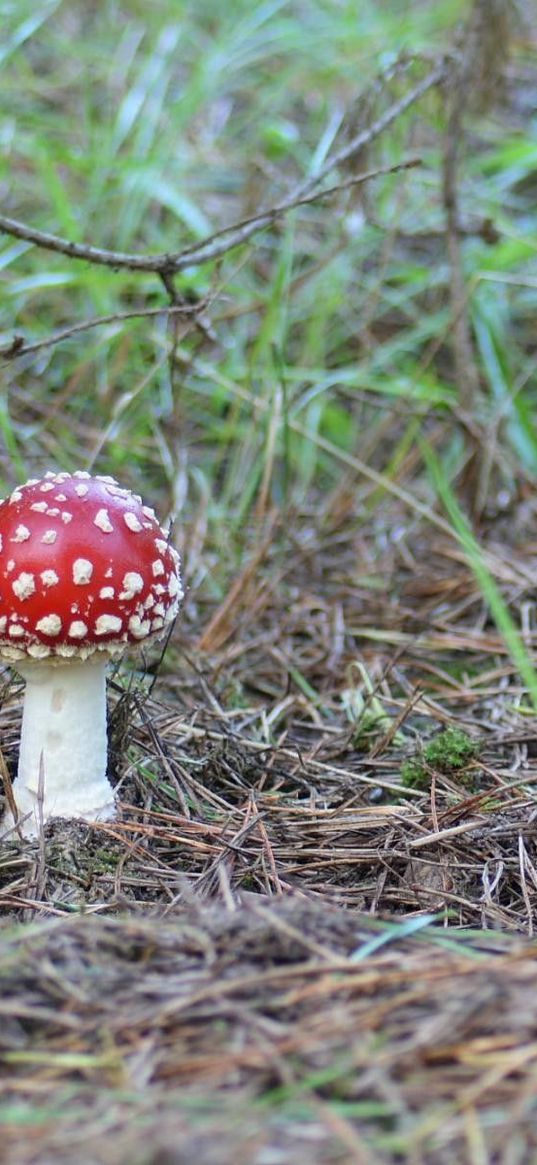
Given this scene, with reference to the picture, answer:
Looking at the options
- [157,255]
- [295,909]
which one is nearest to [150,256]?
[157,255]

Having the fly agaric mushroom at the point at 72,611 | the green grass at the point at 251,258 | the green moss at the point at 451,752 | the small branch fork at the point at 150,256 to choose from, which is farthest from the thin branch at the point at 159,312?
the green moss at the point at 451,752

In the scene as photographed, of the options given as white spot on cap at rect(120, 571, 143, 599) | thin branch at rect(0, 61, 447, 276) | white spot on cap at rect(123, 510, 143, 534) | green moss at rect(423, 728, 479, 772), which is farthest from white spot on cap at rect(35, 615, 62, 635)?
green moss at rect(423, 728, 479, 772)

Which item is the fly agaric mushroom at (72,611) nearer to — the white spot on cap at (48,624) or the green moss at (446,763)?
the white spot on cap at (48,624)

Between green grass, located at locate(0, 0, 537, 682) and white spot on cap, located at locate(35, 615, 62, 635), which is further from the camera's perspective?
green grass, located at locate(0, 0, 537, 682)

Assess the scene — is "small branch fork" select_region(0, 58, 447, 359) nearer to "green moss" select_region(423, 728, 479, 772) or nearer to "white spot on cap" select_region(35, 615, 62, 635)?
"white spot on cap" select_region(35, 615, 62, 635)

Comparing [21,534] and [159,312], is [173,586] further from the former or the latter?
[159,312]

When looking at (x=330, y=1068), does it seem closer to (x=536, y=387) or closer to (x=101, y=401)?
(x=101, y=401)

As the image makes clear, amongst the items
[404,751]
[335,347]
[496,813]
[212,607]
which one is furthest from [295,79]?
[496,813]
